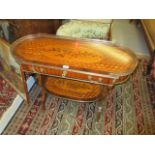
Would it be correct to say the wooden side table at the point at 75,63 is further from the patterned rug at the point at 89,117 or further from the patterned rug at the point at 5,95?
the patterned rug at the point at 5,95

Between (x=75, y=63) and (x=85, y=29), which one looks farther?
(x=85, y=29)

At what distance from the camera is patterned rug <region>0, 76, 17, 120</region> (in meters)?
2.05

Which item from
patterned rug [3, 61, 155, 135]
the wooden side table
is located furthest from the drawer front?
patterned rug [3, 61, 155, 135]

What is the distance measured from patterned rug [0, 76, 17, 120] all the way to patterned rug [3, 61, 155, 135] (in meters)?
0.14

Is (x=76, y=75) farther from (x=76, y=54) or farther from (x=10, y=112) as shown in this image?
(x=10, y=112)

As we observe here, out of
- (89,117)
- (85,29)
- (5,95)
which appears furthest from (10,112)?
(85,29)

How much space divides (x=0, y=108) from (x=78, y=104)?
799mm

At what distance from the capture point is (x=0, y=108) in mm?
2021

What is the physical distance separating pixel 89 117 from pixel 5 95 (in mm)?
925

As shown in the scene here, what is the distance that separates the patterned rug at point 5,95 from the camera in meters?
2.05

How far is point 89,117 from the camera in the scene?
6.82 ft

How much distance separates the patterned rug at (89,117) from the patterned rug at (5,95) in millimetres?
136

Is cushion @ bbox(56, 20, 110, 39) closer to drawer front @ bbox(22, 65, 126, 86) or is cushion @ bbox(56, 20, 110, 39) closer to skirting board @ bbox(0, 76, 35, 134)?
drawer front @ bbox(22, 65, 126, 86)
